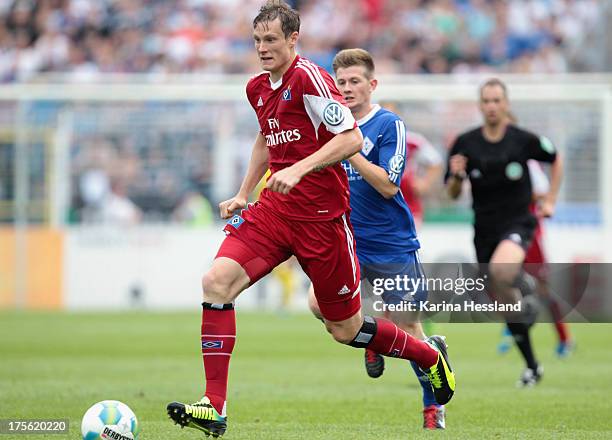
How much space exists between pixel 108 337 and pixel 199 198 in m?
6.13

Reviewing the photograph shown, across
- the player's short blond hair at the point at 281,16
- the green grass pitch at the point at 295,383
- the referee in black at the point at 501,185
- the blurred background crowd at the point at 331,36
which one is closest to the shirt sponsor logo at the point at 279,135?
the player's short blond hair at the point at 281,16

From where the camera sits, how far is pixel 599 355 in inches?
544

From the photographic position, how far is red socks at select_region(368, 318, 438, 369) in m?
7.54

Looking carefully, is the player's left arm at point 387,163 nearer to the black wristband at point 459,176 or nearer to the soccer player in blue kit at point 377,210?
the soccer player in blue kit at point 377,210

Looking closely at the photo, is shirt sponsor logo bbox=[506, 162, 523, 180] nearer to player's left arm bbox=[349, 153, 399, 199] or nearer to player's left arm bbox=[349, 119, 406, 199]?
player's left arm bbox=[349, 119, 406, 199]

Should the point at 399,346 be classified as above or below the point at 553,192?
below

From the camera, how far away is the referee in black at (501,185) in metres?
10.8

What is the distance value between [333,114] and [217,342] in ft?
5.08

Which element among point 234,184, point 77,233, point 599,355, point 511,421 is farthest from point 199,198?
point 511,421

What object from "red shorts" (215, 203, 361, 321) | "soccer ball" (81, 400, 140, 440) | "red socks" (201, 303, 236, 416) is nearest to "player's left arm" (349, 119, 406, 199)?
"red shorts" (215, 203, 361, 321)

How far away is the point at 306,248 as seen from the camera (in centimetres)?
717

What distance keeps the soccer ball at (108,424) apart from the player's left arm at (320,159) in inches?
61.4

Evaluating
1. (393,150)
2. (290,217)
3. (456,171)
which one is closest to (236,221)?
(290,217)

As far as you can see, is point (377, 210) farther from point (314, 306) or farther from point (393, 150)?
point (314, 306)
